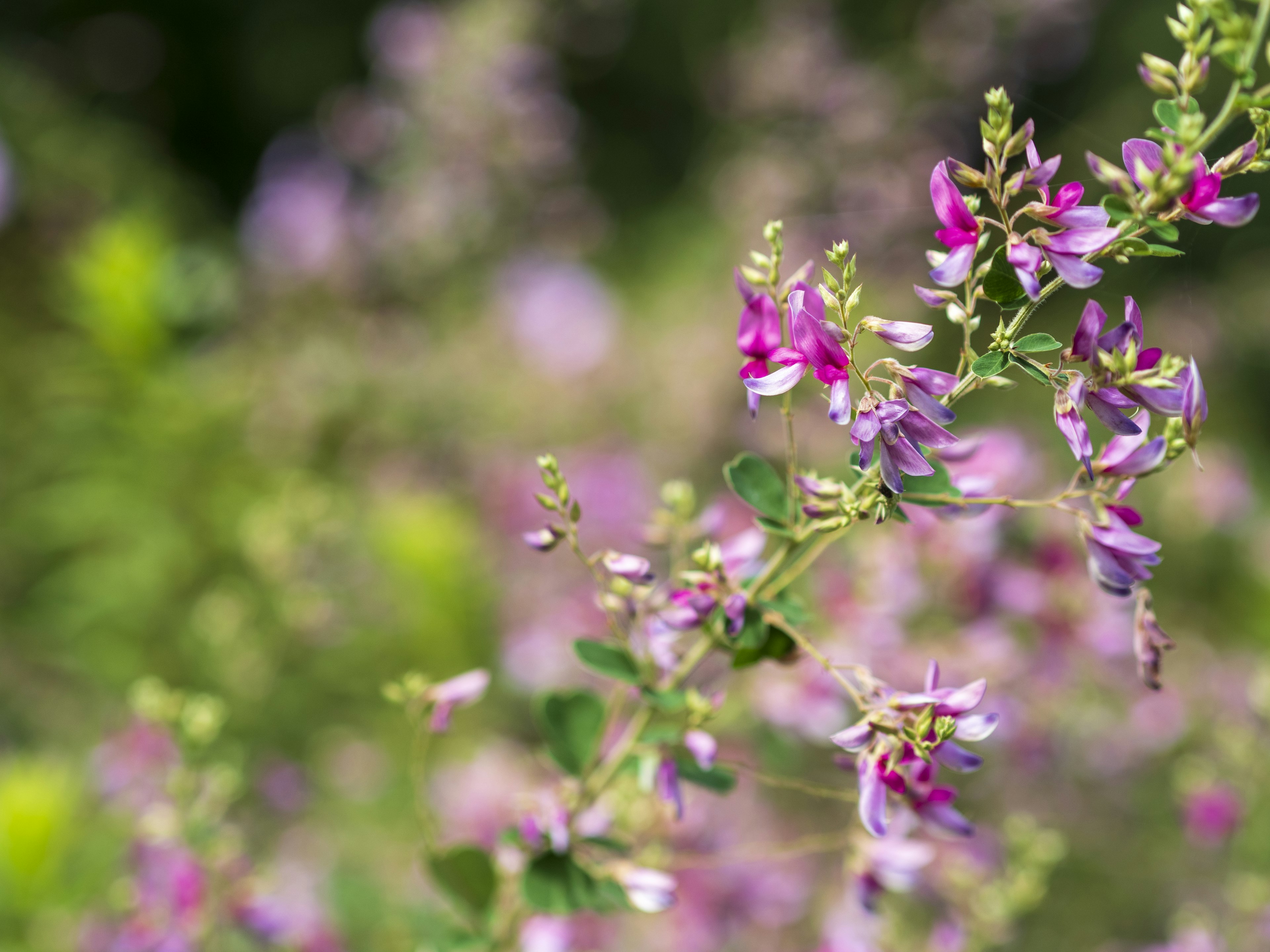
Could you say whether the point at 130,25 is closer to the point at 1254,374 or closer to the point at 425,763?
the point at 425,763

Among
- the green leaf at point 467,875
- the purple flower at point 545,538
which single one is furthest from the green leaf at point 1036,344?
the green leaf at point 467,875

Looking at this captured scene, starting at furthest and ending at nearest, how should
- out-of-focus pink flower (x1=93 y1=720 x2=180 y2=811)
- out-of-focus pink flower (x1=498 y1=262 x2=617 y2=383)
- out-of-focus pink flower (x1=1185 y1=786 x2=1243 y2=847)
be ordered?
out-of-focus pink flower (x1=498 y1=262 x2=617 y2=383)
out-of-focus pink flower (x1=93 y1=720 x2=180 y2=811)
out-of-focus pink flower (x1=1185 y1=786 x2=1243 y2=847)

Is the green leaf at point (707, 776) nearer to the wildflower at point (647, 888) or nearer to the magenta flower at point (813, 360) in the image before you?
the wildflower at point (647, 888)

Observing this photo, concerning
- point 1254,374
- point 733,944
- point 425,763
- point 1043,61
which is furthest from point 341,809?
point 1254,374

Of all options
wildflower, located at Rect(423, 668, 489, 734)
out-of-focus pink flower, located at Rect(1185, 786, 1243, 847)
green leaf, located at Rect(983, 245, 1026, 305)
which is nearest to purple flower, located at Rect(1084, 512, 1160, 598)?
green leaf, located at Rect(983, 245, 1026, 305)

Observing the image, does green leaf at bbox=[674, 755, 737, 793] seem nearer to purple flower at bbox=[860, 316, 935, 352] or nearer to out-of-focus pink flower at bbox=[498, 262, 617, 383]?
purple flower at bbox=[860, 316, 935, 352]

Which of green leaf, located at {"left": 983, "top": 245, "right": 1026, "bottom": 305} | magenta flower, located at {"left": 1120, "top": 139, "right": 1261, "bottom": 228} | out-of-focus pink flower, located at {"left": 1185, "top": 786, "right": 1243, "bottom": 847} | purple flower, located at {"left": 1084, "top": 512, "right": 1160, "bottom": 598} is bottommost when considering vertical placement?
out-of-focus pink flower, located at {"left": 1185, "top": 786, "right": 1243, "bottom": 847}
